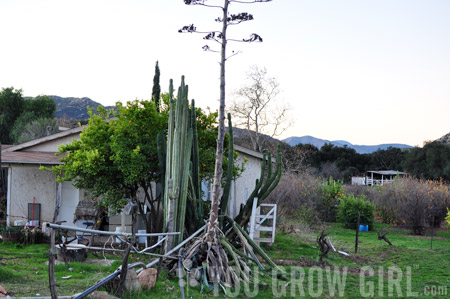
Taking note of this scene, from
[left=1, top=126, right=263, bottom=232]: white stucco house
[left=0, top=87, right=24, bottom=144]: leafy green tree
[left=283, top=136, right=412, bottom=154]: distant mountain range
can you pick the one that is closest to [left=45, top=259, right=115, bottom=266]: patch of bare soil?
[left=1, top=126, right=263, bottom=232]: white stucco house

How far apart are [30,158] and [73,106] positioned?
80163 mm

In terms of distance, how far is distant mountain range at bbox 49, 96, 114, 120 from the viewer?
86625 millimetres

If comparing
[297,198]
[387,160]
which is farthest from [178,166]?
[387,160]

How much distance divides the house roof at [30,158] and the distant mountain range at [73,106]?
235 ft

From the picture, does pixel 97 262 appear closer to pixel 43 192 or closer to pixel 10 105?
pixel 43 192

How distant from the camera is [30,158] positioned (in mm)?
14758

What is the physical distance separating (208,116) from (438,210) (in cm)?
1472

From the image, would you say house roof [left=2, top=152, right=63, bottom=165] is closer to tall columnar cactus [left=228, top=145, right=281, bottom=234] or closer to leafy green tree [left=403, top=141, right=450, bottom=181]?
tall columnar cactus [left=228, top=145, right=281, bottom=234]

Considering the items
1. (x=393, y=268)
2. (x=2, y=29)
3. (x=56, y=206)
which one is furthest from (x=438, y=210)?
(x=2, y=29)

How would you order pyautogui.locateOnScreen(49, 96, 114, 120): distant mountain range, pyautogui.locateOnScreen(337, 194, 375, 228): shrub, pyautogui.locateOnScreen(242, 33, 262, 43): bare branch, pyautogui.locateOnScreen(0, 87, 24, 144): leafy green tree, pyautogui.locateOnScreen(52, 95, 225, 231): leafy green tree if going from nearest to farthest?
pyautogui.locateOnScreen(242, 33, 262, 43): bare branch, pyautogui.locateOnScreen(52, 95, 225, 231): leafy green tree, pyautogui.locateOnScreen(337, 194, 375, 228): shrub, pyautogui.locateOnScreen(0, 87, 24, 144): leafy green tree, pyautogui.locateOnScreen(49, 96, 114, 120): distant mountain range

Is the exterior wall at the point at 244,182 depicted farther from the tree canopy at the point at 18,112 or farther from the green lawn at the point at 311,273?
the tree canopy at the point at 18,112

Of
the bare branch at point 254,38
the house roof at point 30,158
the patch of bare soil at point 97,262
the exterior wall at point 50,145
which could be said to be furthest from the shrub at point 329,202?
the bare branch at point 254,38

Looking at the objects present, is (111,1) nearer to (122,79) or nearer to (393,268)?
(122,79)

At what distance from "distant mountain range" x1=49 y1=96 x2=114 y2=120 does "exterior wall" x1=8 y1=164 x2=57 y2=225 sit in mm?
72154
